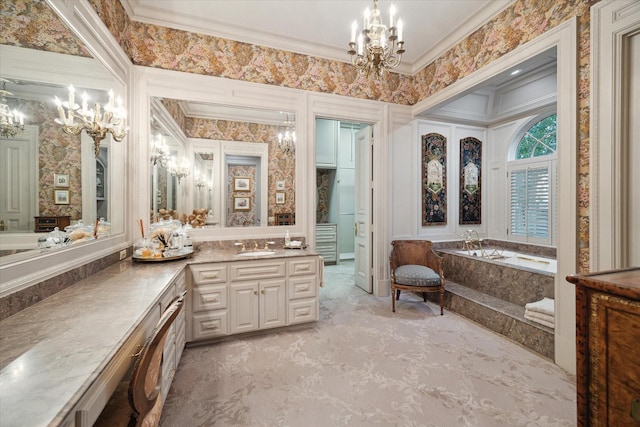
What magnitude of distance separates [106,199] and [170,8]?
2.23 metres

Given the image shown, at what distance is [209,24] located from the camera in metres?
3.12

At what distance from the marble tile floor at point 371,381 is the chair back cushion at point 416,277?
53 cm

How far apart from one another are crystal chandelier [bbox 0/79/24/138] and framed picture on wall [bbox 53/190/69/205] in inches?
15.7

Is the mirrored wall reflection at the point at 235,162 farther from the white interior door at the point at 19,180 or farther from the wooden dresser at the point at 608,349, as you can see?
the wooden dresser at the point at 608,349

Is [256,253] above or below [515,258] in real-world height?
above

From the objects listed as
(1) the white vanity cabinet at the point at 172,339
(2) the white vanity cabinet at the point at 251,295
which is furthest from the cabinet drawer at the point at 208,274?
(1) the white vanity cabinet at the point at 172,339

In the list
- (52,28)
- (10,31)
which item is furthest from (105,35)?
(10,31)

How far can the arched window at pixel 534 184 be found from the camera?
4.09 metres

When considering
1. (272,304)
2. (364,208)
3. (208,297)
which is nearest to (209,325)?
(208,297)

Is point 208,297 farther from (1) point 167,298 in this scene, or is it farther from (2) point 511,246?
(2) point 511,246

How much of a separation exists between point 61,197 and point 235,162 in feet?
6.08

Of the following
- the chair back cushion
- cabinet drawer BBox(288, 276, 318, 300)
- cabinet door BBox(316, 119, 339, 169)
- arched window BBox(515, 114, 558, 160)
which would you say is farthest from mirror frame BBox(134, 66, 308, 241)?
arched window BBox(515, 114, 558, 160)

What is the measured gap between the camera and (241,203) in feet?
11.0

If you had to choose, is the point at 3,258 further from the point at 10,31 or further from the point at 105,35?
the point at 105,35
